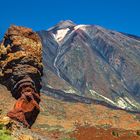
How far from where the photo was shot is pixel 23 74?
1357 inches

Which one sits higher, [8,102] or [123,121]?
[123,121]

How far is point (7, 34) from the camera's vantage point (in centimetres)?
3784

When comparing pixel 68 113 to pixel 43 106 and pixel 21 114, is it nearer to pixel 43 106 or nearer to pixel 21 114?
pixel 43 106

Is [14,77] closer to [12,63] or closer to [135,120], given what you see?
[12,63]

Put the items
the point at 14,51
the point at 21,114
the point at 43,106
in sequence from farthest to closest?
the point at 43,106 < the point at 14,51 < the point at 21,114

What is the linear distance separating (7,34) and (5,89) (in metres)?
4.60

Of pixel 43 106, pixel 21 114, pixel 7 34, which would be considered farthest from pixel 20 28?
pixel 43 106

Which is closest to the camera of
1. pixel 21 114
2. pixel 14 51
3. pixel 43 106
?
pixel 21 114

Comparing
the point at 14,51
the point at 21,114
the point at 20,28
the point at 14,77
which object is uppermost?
the point at 20,28

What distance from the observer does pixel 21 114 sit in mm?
33250

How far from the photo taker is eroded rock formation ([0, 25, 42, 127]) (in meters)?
33.8

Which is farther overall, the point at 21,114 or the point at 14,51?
the point at 14,51

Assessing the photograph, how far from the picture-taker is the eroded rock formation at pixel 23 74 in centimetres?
3384

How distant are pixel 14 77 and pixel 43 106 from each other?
45378 mm
